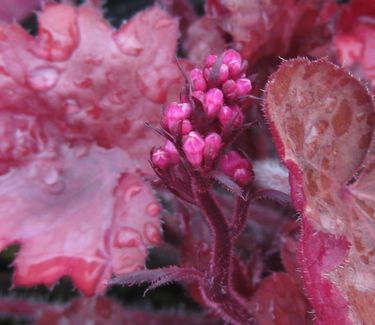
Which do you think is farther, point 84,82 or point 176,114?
point 84,82

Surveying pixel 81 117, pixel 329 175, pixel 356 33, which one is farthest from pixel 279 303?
pixel 356 33

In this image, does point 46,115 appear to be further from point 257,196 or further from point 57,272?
point 257,196

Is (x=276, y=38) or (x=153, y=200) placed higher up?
(x=276, y=38)

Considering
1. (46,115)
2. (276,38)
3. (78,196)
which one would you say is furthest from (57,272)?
(276,38)

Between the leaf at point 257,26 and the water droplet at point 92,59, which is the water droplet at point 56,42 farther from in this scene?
the leaf at point 257,26

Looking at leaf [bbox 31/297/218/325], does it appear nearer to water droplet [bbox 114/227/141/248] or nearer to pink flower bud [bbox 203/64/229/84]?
water droplet [bbox 114/227/141/248]

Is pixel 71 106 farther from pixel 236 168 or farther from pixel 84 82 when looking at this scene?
pixel 236 168
